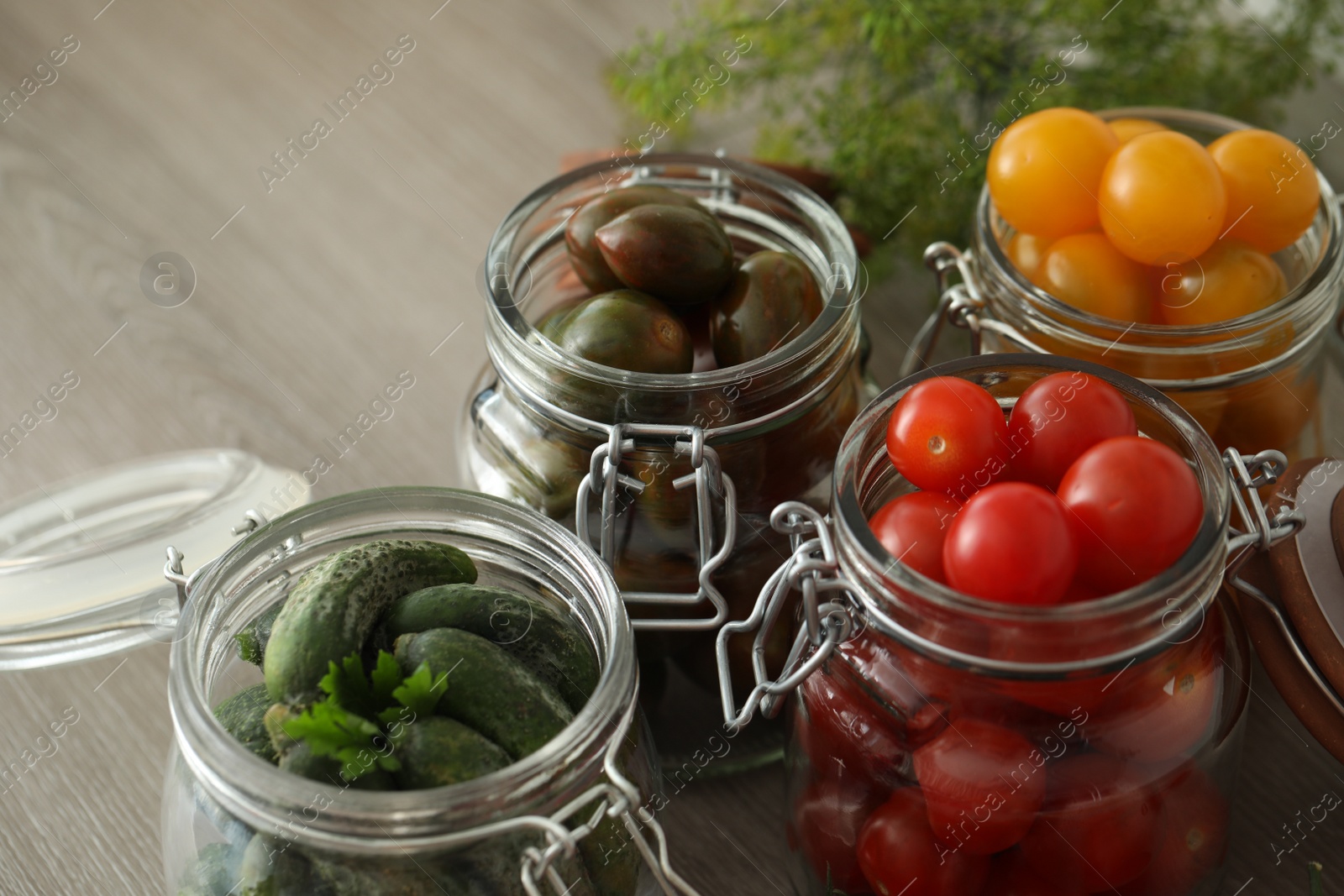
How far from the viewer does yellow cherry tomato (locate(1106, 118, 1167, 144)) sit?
73cm

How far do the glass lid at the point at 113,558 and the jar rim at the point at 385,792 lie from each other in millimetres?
70

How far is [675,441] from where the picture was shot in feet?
2.00

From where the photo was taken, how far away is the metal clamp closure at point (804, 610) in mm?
546

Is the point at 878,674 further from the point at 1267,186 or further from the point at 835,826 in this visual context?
the point at 1267,186

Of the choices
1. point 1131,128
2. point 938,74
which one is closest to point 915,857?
point 1131,128

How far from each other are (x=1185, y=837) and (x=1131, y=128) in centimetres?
43

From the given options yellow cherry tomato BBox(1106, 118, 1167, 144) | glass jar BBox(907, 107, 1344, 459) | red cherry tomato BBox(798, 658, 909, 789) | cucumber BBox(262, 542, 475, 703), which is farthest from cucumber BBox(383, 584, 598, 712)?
yellow cherry tomato BBox(1106, 118, 1167, 144)

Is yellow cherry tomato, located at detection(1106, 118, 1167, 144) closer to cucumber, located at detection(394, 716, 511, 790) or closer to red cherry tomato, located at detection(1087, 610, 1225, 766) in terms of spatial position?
red cherry tomato, located at detection(1087, 610, 1225, 766)

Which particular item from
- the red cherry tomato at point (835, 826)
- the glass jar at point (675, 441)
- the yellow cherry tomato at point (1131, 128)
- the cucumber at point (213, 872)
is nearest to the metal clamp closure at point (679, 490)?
the glass jar at point (675, 441)

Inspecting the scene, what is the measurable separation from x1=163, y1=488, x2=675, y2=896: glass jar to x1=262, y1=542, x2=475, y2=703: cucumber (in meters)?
0.03

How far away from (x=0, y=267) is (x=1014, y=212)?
86cm

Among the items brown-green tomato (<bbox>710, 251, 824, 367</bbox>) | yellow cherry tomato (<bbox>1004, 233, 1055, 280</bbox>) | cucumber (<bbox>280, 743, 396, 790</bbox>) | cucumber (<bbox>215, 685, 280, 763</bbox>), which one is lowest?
yellow cherry tomato (<bbox>1004, 233, 1055, 280</bbox>)

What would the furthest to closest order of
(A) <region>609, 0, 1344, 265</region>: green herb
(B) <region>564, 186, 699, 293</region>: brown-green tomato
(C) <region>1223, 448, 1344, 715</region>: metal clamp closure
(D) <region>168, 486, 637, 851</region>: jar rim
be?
(A) <region>609, 0, 1344, 265</region>: green herb, (B) <region>564, 186, 699, 293</region>: brown-green tomato, (C) <region>1223, 448, 1344, 715</region>: metal clamp closure, (D) <region>168, 486, 637, 851</region>: jar rim

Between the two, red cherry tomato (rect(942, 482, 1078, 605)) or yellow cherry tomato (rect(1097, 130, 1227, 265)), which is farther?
yellow cherry tomato (rect(1097, 130, 1227, 265))
